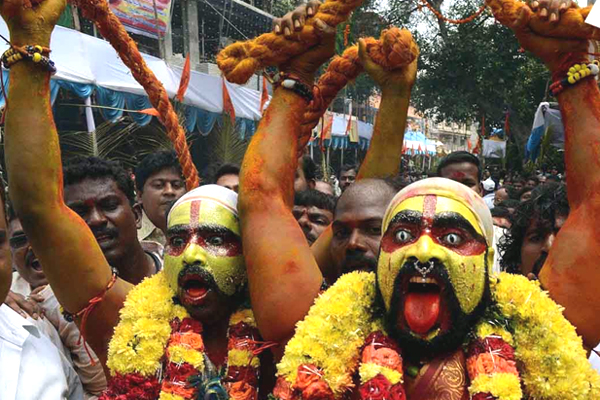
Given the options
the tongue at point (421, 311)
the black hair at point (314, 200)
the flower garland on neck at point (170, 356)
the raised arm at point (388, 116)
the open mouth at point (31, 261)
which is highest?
the raised arm at point (388, 116)

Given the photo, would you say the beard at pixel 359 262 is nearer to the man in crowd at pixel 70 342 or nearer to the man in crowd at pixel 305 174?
the man in crowd at pixel 70 342

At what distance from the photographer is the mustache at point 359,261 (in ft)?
9.59

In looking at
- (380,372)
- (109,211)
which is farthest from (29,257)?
(380,372)

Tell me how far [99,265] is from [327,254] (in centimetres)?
114

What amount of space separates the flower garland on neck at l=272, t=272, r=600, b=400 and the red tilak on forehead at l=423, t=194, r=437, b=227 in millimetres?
383

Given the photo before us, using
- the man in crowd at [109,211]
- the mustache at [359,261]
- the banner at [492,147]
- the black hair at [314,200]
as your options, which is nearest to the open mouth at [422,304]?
the mustache at [359,261]

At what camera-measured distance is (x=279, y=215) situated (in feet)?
9.03

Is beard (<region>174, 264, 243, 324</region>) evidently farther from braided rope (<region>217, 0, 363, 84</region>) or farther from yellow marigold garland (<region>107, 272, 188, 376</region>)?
braided rope (<region>217, 0, 363, 84</region>)

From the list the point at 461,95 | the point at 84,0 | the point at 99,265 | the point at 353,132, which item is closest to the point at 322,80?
the point at 84,0

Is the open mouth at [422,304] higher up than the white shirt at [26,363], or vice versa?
the open mouth at [422,304]

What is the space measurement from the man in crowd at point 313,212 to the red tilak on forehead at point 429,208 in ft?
8.26

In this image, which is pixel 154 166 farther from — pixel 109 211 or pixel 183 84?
pixel 183 84

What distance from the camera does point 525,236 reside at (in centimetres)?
353

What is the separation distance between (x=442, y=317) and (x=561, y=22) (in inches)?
49.0
